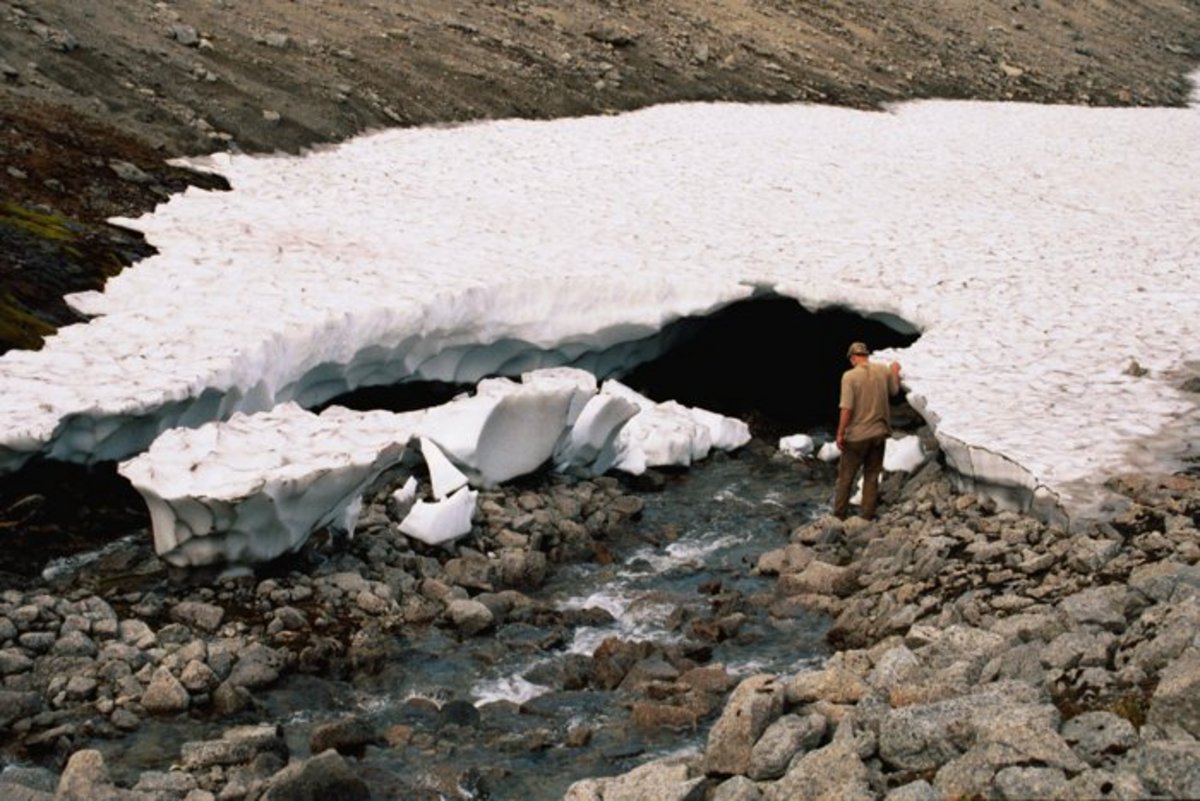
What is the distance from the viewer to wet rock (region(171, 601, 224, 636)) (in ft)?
38.3

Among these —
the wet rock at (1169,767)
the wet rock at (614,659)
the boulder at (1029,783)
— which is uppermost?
the wet rock at (1169,767)

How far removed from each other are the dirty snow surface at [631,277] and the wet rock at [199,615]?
7.17 ft

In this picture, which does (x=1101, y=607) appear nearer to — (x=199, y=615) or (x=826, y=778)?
(x=826, y=778)

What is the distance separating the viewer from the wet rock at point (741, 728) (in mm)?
8609

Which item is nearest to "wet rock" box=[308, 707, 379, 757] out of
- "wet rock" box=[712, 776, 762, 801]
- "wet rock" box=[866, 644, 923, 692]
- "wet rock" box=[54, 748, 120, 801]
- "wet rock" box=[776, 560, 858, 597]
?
"wet rock" box=[54, 748, 120, 801]

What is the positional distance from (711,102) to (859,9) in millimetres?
16652

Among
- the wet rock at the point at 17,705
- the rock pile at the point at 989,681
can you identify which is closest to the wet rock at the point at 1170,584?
the rock pile at the point at 989,681

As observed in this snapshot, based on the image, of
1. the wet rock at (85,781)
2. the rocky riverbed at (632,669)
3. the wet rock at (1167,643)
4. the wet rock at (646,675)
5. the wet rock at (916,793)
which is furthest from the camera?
the wet rock at (646,675)

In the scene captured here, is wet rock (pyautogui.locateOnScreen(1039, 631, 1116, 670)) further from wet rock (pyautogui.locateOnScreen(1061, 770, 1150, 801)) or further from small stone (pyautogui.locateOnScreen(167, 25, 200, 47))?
small stone (pyautogui.locateOnScreen(167, 25, 200, 47))

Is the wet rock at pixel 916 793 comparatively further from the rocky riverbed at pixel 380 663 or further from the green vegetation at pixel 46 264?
the green vegetation at pixel 46 264

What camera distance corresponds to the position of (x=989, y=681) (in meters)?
9.02

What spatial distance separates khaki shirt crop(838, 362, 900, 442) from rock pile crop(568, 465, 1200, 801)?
1.69m

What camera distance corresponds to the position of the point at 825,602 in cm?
1260

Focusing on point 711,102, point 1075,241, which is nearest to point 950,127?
point 711,102
